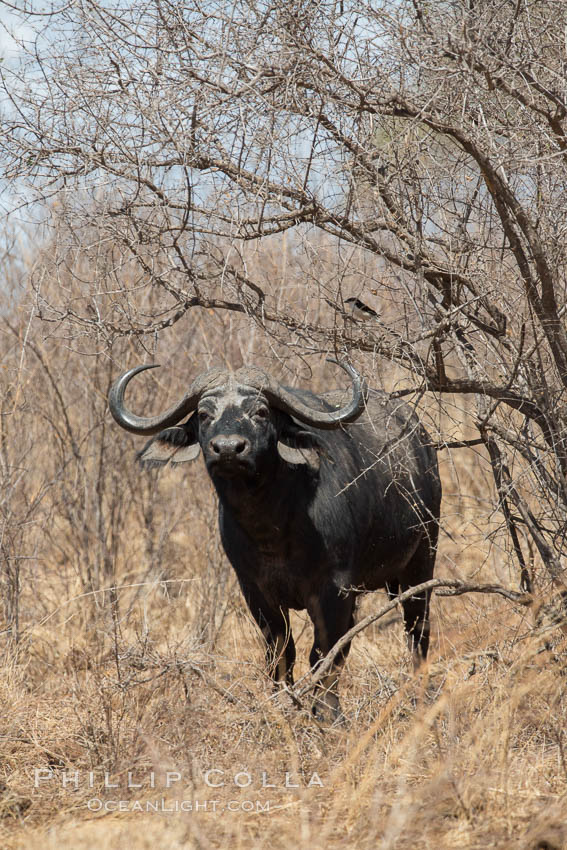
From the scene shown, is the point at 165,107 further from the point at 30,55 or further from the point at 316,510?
the point at 316,510

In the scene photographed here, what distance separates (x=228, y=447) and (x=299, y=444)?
0.75m

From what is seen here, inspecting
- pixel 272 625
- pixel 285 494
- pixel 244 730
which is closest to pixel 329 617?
pixel 272 625

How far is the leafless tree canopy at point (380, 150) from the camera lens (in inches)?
169

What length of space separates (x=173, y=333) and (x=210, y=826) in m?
5.55

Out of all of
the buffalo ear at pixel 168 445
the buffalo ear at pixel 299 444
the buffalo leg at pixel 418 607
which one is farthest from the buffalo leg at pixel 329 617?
the buffalo ear at pixel 168 445

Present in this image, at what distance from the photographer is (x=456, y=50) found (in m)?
4.17

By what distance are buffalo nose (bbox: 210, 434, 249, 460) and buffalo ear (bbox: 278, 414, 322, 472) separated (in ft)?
1.79

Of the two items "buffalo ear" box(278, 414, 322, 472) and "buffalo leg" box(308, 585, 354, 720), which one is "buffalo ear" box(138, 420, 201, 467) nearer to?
"buffalo ear" box(278, 414, 322, 472)

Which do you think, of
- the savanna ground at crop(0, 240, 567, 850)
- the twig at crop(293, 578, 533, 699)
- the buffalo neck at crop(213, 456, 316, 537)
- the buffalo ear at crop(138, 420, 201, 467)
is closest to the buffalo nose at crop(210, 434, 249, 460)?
the buffalo neck at crop(213, 456, 316, 537)

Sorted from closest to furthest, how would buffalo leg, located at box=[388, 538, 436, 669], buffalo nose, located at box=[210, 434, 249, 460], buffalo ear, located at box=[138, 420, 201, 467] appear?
buffalo nose, located at box=[210, 434, 249, 460], buffalo ear, located at box=[138, 420, 201, 467], buffalo leg, located at box=[388, 538, 436, 669]

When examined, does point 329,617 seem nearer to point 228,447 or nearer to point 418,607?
point 228,447

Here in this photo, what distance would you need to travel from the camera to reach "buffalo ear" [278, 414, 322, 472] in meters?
5.19

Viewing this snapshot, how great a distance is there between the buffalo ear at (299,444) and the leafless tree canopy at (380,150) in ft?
1.85

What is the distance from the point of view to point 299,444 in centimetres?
527
